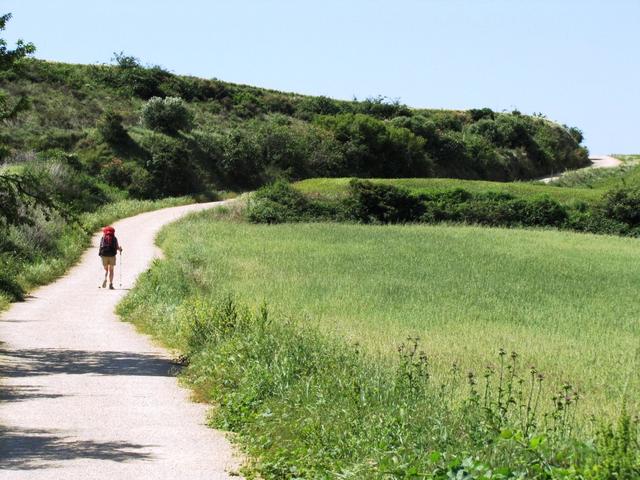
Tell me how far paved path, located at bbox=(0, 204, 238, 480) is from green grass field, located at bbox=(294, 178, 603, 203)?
37.1 meters

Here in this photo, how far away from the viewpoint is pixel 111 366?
1605cm

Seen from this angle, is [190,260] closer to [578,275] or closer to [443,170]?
[578,275]

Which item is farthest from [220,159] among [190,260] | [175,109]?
[190,260]

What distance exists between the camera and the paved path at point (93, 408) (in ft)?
31.6

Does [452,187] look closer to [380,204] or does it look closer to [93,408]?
[380,204]

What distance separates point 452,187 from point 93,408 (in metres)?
51.5

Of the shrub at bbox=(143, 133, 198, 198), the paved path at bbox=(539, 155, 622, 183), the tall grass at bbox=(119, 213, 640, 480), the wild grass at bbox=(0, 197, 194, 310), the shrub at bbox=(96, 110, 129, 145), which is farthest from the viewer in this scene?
the paved path at bbox=(539, 155, 622, 183)

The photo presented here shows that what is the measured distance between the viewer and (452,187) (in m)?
62.6

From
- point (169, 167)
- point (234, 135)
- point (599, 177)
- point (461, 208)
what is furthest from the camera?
point (599, 177)

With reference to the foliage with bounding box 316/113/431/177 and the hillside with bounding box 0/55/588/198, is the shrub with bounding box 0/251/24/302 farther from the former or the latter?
the foliage with bounding box 316/113/431/177

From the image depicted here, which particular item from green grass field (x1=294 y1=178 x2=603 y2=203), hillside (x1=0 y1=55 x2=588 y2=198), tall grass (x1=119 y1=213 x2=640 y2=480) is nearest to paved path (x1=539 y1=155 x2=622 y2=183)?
hillside (x1=0 y1=55 x2=588 y2=198)

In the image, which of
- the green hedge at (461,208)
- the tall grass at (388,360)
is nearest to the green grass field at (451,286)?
the tall grass at (388,360)

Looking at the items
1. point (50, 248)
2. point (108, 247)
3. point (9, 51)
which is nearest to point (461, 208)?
point (50, 248)

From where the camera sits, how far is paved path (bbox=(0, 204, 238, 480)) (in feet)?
31.6
